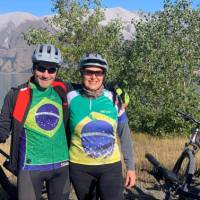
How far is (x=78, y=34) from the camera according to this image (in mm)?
21531

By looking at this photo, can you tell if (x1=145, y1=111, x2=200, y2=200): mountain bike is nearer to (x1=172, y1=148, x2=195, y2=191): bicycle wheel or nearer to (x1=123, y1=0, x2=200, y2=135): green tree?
(x1=172, y1=148, x2=195, y2=191): bicycle wheel

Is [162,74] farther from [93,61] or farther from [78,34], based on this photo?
[93,61]

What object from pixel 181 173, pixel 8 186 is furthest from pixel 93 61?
pixel 181 173

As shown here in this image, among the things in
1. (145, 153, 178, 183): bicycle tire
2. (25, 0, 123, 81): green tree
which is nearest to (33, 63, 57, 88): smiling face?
(145, 153, 178, 183): bicycle tire

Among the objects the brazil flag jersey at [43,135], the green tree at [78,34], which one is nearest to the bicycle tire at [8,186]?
the brazil flag jersey at [43,135]

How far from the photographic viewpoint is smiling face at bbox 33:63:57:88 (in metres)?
3.59

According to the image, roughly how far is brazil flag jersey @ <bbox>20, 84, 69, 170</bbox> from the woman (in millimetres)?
91

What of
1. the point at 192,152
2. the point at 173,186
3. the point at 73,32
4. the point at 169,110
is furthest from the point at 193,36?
the point at 173,186

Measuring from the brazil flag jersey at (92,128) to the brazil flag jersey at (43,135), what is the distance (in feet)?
0.30

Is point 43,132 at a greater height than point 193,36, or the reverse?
point 193,36

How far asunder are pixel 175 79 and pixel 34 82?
1521 cm

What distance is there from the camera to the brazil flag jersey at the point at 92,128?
3590mm

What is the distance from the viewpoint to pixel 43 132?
11.6ft

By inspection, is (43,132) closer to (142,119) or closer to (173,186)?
(173,186)
